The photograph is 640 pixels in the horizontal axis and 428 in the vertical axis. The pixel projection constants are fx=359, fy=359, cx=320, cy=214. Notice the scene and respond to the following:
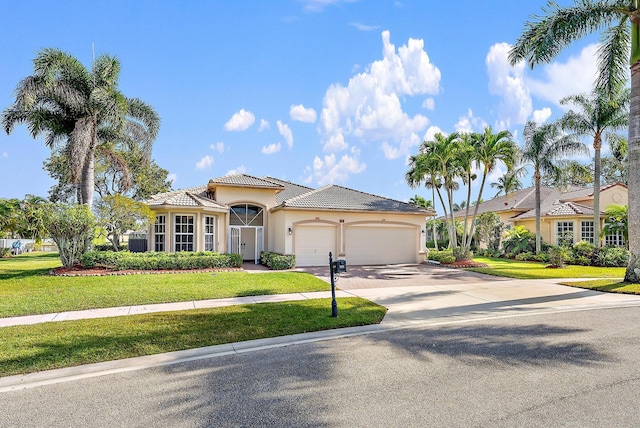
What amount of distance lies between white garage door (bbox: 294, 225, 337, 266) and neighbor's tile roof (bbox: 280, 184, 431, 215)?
129 centimetres

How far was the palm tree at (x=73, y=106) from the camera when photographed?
49.6ft

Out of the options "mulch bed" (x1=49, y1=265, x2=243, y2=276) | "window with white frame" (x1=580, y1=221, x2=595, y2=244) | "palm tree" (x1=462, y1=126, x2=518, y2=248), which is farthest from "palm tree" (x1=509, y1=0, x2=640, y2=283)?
"mulch bed" (x1=49, y1=265, x2=243, y2=276)

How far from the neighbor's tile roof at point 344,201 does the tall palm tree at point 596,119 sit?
32.0 feet

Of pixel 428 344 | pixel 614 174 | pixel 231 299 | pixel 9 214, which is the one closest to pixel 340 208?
pixel 231 299

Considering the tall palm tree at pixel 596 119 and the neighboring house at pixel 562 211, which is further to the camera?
the neighboring house at pixel 562 211

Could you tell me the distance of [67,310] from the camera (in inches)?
348

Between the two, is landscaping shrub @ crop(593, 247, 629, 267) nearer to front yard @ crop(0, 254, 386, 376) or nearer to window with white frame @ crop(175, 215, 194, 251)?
front yard @ crop(0, 254, 386, 376)

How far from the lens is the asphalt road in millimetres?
3797

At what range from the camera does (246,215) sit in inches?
825

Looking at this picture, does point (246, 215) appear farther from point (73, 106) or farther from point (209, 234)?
point (73, 106)

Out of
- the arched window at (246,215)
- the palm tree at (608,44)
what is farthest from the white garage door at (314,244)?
the palm tree at (608,44)

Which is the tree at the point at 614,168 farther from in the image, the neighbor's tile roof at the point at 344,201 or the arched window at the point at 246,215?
the arched window at the point at 246,215

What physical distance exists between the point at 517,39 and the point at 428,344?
43.1ft

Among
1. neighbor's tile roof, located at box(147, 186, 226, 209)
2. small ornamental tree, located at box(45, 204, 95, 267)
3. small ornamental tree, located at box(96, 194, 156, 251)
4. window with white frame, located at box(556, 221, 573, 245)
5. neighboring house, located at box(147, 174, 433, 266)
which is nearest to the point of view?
small ornamental tree, located at box(45, 204, 95, 267)
